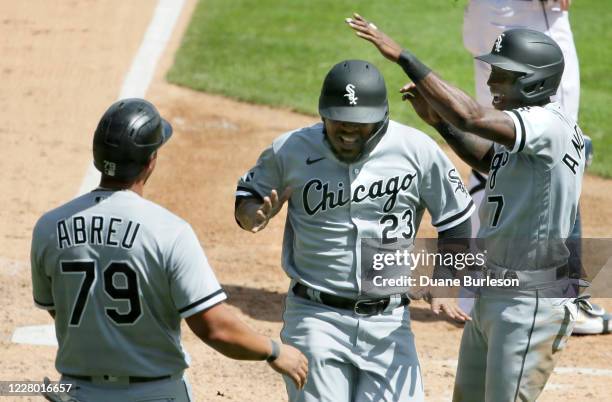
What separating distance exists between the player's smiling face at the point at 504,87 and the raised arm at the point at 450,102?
1.07ft

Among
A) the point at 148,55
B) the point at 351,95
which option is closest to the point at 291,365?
the point at 351,95

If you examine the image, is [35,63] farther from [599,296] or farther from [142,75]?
[599,296]

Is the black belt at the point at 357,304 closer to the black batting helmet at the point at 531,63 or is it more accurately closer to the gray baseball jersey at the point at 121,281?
the gray baseball jersey at the point at 121,281

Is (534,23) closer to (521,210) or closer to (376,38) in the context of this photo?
(521,210)

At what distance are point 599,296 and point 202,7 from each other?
851 centimetres

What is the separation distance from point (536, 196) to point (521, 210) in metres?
0.09

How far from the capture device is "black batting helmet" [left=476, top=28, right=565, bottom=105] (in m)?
5.32

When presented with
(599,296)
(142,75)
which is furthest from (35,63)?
(599,296)

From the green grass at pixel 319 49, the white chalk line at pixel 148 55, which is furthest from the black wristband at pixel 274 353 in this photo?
the green grass at pixel 319 49

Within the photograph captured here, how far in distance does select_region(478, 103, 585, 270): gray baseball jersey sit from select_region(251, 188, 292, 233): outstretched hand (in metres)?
0.94

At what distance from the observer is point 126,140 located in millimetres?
4316

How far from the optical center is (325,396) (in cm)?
500

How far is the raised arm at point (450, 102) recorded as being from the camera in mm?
4980

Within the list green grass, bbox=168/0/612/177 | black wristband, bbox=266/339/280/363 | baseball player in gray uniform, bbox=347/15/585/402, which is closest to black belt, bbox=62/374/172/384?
black wristband, bbox=266/339/280/363
